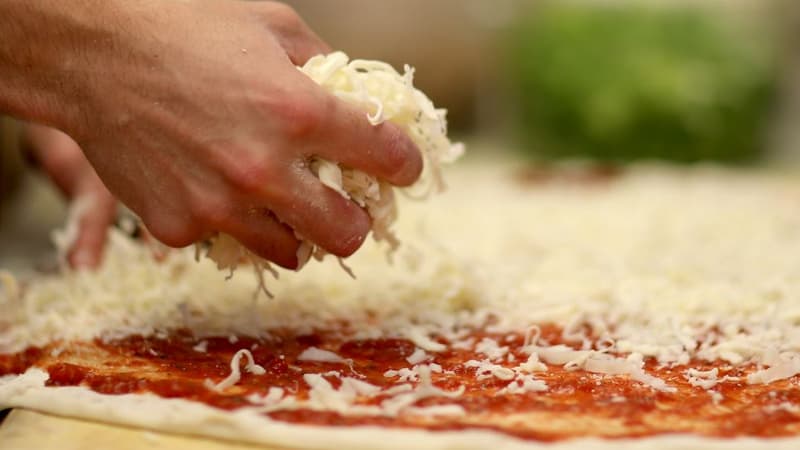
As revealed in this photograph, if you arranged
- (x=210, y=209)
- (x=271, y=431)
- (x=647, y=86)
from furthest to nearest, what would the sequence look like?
1. (x=647, y=86)
2. (x=210, y=209)
3. (x=271, y=431)

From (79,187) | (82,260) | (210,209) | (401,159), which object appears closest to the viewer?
(210,209)

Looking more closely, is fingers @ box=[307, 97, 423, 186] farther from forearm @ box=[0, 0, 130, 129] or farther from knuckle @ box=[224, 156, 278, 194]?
forearm @ box=[0, 0, 130, 129]

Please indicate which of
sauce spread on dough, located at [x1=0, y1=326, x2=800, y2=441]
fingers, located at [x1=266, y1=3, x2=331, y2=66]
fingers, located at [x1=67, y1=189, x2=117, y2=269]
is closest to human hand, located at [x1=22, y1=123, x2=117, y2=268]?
fingers, located at [x1=67, y1=189, x2=117, y2=269]

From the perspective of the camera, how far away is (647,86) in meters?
3.61

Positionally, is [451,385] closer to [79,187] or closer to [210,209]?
[210,209]

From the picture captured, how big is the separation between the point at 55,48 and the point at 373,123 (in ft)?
1.35

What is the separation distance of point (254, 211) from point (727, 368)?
667mm

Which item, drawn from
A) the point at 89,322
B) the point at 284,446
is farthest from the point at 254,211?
the point at 89,322

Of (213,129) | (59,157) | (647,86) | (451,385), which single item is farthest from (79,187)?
(647,86)

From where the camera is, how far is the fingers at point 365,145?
122cm

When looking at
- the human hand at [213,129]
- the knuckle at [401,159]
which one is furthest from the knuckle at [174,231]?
the knuckle at [401,159]

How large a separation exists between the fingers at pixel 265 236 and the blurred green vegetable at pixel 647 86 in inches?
102

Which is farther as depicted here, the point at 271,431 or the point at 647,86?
the point at 647,86

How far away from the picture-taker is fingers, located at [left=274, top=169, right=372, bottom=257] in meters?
1.21
